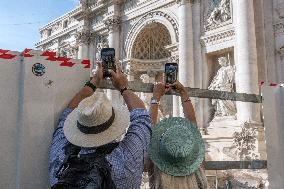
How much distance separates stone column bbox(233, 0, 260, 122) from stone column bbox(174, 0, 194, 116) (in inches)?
81.9

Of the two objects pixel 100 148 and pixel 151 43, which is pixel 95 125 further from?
pixel 151 43

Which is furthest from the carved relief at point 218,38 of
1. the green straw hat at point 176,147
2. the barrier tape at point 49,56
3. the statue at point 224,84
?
the barrier tape at point 49,56

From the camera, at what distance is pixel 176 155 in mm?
2807

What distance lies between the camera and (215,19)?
14.6 metres

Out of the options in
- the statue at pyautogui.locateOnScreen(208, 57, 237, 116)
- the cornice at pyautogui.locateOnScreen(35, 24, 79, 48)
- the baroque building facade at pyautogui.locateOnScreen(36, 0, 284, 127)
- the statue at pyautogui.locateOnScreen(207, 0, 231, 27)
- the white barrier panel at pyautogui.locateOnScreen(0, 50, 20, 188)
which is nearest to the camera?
the white barrier panel at pyautogui.locateOnScreen(0, 50, 20, 188)

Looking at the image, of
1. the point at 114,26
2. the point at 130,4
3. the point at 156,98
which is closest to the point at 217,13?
the point at 130,4

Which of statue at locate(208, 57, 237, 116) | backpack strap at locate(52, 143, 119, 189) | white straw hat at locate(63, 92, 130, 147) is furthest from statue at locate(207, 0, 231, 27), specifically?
backpack strap at locate(52, 143, 119, 189)

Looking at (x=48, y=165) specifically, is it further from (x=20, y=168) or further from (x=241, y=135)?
(x=241, y=135)

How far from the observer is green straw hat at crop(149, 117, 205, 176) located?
2836 millimetres

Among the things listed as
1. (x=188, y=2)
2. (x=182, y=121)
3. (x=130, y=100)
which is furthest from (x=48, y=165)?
(x=188, y=2)

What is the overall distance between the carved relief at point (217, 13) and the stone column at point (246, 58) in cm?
84

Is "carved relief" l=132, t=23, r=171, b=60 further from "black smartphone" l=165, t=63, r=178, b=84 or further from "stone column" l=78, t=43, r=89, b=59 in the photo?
"black smartphone" l=165, t=63, r=178, b=84

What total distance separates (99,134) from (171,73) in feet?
4.12

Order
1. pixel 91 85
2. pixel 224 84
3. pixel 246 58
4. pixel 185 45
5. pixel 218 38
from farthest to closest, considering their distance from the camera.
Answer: pixel 185 45 → pixel 218 38 → pixel 224 84 → pixel 246 58 → pixel 91 85
